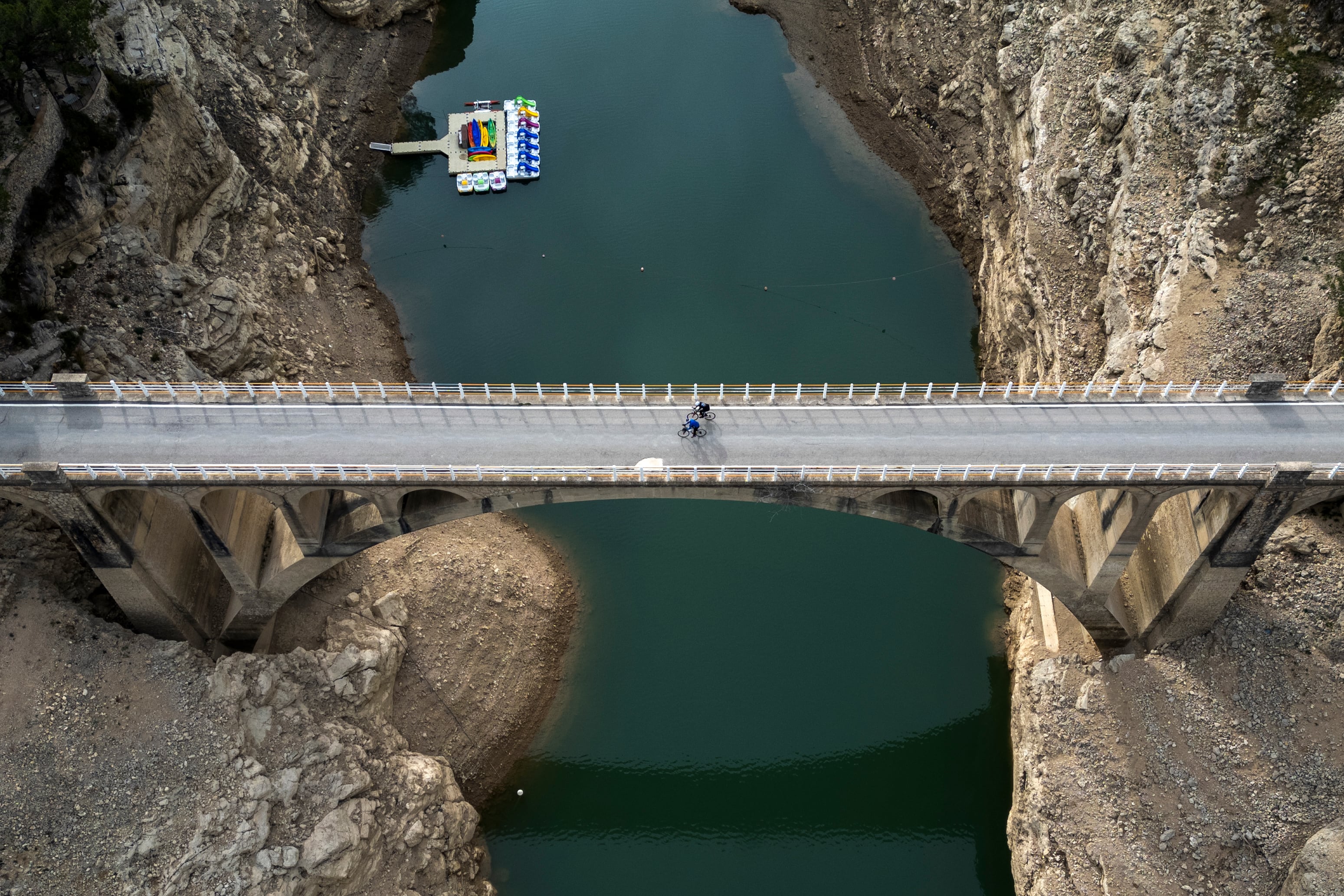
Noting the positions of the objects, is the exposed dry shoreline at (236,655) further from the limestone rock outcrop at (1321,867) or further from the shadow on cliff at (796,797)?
the limestone rock outcrop at (1321,867)

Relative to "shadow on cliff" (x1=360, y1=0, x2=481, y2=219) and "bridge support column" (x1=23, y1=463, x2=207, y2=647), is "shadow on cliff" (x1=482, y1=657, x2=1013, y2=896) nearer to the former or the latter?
"bridge support column" (x1=23, y1=463, x2=207, y2=647)

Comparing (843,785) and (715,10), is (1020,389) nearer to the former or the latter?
(843,785)

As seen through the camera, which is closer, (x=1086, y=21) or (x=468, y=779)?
(x=468, y=779)

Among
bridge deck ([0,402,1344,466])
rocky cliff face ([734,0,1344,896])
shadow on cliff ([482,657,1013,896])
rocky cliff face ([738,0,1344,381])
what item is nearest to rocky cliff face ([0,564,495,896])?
shadow on cliff ([482,657,1013,896])

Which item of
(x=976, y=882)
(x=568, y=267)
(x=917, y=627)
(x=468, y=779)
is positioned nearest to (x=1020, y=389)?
(x=917, y=627)

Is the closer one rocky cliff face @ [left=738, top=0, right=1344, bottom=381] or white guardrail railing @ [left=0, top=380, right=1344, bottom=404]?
white guardrail railing @ [left=0, top=380, right=1344, bottom=404]

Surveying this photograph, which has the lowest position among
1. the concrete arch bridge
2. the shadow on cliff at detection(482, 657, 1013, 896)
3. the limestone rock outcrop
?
the shadow on cliff at detection(482, 657, 1013, 896)

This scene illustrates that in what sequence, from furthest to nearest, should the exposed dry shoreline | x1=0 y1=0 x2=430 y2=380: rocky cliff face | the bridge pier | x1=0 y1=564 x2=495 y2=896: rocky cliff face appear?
1. x1=0 y1=0 x2=430 y2=380: rocky cliff face
2. the bridge pier
3. the exposed dry shoreline
4. x1=0 y1=564 x2=495 y2=896: rocky cliff face

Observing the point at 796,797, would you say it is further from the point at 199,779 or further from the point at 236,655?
the point at 236,655
